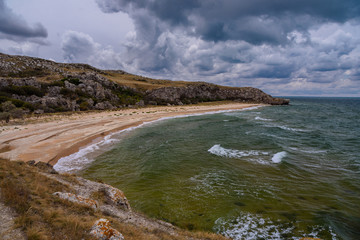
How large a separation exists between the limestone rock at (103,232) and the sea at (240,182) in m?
4.17

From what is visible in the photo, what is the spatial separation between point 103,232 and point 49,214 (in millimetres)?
2110

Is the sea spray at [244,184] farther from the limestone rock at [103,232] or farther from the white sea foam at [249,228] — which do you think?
the limestone rock at [103,232]

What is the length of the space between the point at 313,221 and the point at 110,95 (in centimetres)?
6798

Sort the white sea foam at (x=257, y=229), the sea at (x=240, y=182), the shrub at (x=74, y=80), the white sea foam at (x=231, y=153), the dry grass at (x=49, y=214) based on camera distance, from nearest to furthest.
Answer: the dry grass at (x=49, y=214), the white sea foam at (x=257, y=229), the sea at (x=240, y=182), the white sea foam at (x=231, y=153), the shrub at (x=74, y=80)

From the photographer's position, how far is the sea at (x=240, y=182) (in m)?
9.01

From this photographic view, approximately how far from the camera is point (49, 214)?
5.89 m

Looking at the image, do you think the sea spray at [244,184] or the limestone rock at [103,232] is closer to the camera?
the limestone rock at [103,232]

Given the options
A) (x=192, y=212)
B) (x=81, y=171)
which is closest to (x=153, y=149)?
(x=81, y=171)

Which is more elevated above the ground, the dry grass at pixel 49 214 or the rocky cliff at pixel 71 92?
the rocky cliff at pixel 71 92

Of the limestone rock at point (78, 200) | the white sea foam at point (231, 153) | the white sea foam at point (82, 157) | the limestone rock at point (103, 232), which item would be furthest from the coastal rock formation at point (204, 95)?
the limestone rock at point (103, 232)

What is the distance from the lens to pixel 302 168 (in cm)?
1573

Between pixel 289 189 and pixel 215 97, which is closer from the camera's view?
pixel 289 189

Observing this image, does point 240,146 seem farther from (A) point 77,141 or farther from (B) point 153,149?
(A) point 77,141

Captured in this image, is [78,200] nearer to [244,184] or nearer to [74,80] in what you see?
[244,184]
